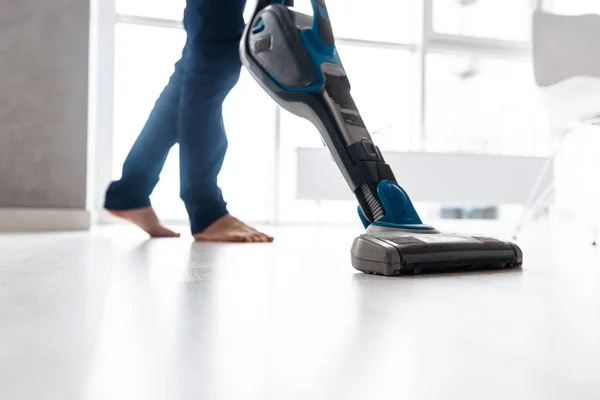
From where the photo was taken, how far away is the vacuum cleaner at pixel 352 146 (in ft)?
2.89

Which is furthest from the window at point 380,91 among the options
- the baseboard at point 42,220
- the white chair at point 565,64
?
the white chair at point 565,64

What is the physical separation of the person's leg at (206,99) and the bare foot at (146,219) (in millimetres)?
275

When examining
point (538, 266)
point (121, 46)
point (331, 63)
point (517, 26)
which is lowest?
point (538, 266)

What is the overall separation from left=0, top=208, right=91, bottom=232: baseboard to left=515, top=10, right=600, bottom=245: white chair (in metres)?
1.99

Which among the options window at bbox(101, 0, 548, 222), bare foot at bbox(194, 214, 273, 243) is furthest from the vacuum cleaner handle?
window at bbox(101, 0, 548, 222)

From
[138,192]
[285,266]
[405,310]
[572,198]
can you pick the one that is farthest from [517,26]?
[405,310]

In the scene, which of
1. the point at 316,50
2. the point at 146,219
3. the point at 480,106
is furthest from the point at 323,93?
the point at 480,106

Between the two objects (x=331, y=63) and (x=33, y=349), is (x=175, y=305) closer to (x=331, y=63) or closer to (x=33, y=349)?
(x=33, y=349)

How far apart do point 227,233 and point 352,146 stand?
701mm

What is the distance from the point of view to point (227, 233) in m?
1.64

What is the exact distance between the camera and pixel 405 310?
0.55 metres

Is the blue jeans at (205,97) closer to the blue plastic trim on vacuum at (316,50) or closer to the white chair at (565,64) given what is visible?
the blue plastic trim on vacuum at (316,50)

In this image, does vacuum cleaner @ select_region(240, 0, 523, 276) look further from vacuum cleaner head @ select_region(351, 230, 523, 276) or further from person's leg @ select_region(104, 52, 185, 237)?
person's leg @ select_region(104, 52, 185, 237)

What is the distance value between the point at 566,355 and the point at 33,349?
331 mm
